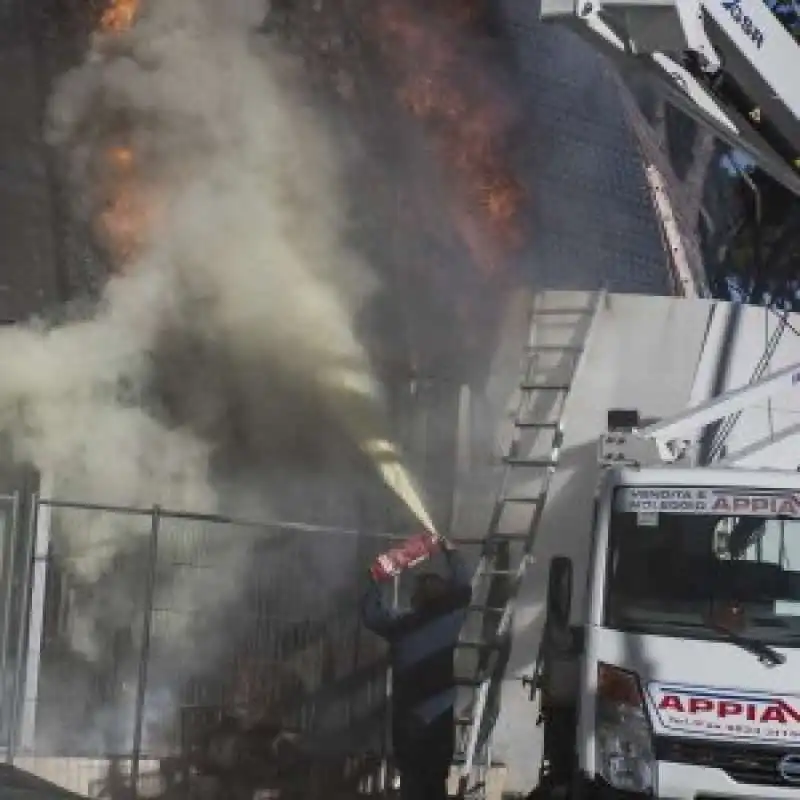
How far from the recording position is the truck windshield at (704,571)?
24.3 ft

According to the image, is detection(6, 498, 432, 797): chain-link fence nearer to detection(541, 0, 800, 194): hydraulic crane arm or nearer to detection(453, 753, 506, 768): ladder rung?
detection(453, 753, 506, 768): ladder rung

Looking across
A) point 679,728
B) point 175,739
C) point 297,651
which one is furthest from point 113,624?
point 679,728

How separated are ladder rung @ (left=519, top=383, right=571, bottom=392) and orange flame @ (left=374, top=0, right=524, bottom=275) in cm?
162

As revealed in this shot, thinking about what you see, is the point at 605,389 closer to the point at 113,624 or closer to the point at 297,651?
the point at 297,651

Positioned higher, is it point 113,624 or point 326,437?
point 326,437

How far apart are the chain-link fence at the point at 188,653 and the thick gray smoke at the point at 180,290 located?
0.14 ft

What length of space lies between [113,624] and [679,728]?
479 centimetres

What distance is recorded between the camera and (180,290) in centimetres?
1072

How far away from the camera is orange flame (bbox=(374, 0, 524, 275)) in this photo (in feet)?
42.0

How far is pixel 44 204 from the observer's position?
426 inches

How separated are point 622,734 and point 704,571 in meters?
0.92

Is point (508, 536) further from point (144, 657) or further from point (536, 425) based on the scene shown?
point (144, 657)

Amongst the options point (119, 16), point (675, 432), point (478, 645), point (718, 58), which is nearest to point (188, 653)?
point (478, 645)

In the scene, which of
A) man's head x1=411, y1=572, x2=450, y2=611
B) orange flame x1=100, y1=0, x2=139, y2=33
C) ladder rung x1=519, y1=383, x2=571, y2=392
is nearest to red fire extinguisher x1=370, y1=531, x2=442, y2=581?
man's head x1=411, y1=572, x2=450, y2=611
